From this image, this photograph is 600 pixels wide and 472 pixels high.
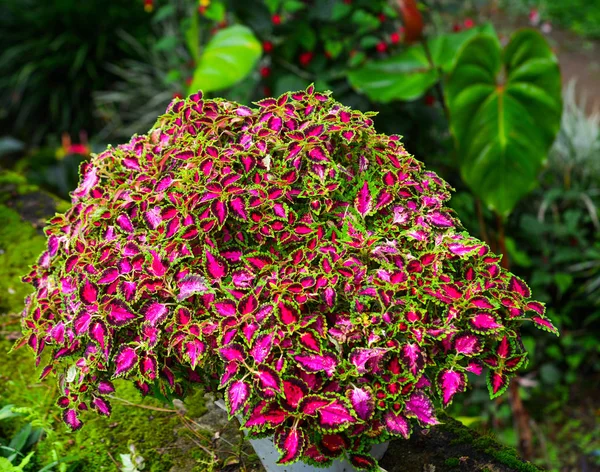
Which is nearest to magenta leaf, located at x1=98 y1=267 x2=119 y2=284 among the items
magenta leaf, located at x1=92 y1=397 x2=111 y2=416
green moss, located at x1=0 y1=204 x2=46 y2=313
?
magenta leaf, located at x1=92 y1=397 x2=111 y2=416

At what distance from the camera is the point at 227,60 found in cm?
260

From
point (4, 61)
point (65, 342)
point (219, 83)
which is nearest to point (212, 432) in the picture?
point (65, 342)

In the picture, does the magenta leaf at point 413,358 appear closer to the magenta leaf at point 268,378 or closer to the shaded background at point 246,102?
the magenta leaf at point 268,378

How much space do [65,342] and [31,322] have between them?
170 millimetres

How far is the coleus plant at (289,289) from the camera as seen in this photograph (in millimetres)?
1137

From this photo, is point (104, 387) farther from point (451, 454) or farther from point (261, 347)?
point (451, 454)

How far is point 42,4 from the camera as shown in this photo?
5113 mm

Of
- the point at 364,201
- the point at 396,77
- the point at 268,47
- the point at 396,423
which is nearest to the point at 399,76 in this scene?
the point at 396,77

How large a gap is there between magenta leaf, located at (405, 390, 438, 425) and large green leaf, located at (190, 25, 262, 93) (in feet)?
5.55

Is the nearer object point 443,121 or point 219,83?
point 219,83

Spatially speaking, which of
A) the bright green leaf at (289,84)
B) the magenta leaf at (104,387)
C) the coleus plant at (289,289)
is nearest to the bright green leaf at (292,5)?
the bright green leaf at (289,84)

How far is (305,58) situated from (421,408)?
2.43m

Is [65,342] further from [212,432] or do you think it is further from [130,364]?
[212,432]

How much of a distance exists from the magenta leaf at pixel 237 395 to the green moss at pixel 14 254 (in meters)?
1.23
